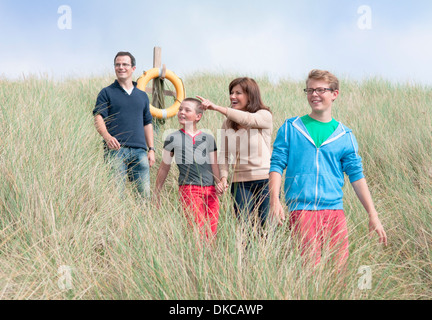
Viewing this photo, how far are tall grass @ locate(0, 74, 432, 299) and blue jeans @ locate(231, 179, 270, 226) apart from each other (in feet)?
0.55

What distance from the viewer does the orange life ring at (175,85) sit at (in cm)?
755

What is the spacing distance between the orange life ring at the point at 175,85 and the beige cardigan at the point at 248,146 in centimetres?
421

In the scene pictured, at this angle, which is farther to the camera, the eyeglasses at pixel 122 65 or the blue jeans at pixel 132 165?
the eyeglasses at pixel 122 65

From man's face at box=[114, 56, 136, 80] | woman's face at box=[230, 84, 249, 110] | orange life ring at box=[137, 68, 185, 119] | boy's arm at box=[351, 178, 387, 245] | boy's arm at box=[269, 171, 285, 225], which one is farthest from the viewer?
orange life ring at box=[137, 68, 185, 119]

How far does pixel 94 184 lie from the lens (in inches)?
156

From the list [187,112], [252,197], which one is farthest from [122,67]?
[252,197]

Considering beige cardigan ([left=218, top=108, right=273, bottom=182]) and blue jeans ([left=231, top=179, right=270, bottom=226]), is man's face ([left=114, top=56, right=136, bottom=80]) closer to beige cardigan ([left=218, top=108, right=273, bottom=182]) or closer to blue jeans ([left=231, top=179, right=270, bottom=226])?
beige cardigan ([left=218, top=108, right=273, bottom=182])

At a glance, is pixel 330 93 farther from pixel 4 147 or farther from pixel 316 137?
pixel 4 147

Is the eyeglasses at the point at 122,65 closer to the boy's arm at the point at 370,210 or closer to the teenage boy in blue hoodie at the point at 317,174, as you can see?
the teenage boy in blue hoodie at the point at 317,174

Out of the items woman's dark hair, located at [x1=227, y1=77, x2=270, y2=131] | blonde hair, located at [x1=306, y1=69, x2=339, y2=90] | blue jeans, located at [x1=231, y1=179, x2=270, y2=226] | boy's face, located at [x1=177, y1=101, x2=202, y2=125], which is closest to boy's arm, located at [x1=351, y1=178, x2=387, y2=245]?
blonde hair, located at [x1=306, y1=69, x2=339, y2=90]

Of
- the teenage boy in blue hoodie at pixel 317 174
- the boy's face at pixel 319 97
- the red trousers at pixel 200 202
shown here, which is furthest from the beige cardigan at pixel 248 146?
the boy's face at pixel 319 97

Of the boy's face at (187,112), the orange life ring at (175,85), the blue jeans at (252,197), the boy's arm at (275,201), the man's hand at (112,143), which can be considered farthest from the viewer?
the orange life ring at (175,85)

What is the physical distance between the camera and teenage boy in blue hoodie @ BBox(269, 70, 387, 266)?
2.57 meters
